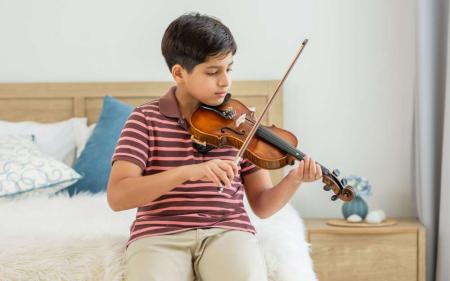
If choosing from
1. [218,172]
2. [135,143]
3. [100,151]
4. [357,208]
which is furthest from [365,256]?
[218,172]

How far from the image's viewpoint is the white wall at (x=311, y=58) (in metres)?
3.51

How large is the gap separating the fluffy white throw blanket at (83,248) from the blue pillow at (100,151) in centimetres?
63

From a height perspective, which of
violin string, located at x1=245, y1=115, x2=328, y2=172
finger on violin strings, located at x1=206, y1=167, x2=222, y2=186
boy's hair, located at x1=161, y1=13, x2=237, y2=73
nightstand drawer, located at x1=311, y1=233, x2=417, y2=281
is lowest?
nightstand drawer, located at x1=311, y1=233, x2=417, y2=281

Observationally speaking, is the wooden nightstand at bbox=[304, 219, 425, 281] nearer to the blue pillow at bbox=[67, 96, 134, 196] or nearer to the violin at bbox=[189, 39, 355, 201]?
the blue pillow at bbox=[67, 96, 134, 196]

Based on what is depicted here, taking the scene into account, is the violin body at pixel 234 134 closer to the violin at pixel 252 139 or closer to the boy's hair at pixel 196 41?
the violin at pixel 252 139

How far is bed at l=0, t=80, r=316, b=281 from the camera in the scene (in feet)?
6.49

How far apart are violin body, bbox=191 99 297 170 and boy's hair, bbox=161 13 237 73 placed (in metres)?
0.12

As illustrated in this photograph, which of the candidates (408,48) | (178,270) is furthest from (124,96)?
(178,270)

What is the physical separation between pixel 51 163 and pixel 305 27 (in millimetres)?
1222

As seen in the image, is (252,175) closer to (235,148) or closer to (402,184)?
(235,148)

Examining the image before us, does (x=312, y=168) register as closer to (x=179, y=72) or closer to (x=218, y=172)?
(x=218, y=172)

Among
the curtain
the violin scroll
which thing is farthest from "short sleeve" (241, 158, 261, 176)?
the curtain

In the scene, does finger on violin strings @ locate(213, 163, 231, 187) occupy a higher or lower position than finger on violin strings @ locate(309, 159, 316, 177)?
higher

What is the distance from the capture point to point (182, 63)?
2000mm
